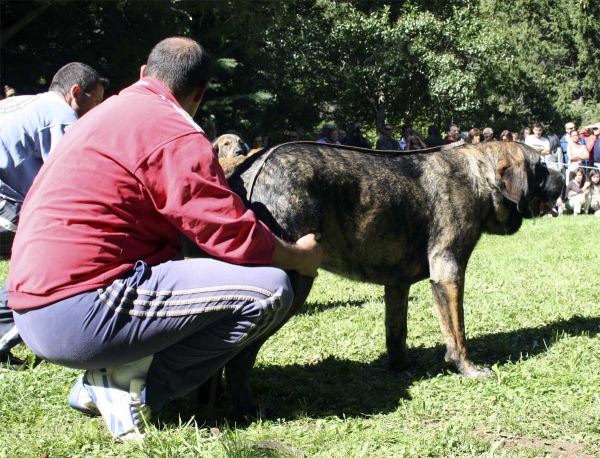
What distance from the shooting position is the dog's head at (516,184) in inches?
185

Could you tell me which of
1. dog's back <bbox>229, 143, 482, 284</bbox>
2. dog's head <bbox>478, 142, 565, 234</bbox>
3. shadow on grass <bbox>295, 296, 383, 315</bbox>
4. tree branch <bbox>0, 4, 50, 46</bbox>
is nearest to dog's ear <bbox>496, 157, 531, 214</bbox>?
dog's head <bbox>478, 142, 565, 234</bbox>

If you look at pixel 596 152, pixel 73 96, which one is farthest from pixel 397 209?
pixel 596 152

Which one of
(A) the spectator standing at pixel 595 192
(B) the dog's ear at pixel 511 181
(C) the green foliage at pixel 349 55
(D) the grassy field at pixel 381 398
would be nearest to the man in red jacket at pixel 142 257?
(D) the grassy field at pixel 381 398

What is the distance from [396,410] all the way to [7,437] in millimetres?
2006

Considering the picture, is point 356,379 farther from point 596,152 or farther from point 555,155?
point 596,152

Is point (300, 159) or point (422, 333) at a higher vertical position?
point (300, 159)

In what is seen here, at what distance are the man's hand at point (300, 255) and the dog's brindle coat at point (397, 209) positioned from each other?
12 cm

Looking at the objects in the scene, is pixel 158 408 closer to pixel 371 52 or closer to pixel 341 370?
pixel 341 370

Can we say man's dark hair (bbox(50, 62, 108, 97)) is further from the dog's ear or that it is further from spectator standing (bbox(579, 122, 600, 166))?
spectator standing (bbox(579, 122, 600, 166))

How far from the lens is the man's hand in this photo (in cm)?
334

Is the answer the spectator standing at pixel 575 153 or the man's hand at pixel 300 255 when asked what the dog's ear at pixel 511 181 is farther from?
the spectator standing at pixel 575 153

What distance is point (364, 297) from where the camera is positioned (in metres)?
7.19

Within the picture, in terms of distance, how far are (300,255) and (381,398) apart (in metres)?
1.19

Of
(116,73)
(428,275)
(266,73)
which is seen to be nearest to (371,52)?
(266,73)
